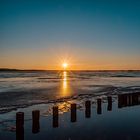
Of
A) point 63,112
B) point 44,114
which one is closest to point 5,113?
point 44,114

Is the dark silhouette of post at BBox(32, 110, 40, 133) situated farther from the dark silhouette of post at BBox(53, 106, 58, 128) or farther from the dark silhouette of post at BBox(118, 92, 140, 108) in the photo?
the dark silhouette of post at BBox(118, 92, 140, 108)

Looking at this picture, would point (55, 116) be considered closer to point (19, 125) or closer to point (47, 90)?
point (19, 125)

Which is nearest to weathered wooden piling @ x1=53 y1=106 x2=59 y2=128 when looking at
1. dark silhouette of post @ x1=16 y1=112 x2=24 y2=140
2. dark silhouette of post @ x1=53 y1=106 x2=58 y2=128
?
dark silhouette of post @ x1=53 y1=106 x2=58 y2=128

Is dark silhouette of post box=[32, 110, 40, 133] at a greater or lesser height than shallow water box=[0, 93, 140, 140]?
greater

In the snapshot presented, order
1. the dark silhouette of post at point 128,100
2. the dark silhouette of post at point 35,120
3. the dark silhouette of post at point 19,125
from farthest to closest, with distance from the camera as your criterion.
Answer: the dark silhouette of post at point 128,100 < the dark silhouette of post at point 35,120 < the dark silhouette of post at point 19,125

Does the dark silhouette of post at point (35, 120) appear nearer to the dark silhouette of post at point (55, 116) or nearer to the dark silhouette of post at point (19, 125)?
the dark silhouette of post at point (19, 125)

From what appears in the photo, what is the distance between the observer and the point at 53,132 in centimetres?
1163

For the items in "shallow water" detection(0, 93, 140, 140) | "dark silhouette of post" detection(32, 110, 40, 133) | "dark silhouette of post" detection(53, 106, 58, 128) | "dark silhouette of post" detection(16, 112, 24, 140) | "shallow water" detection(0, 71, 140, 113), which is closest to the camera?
"dark silhouette of post" detection(16, 112, 24, 140)

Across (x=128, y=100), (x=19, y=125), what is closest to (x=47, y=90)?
(x=128, y=100)

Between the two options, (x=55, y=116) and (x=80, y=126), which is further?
(x=80, y=126)

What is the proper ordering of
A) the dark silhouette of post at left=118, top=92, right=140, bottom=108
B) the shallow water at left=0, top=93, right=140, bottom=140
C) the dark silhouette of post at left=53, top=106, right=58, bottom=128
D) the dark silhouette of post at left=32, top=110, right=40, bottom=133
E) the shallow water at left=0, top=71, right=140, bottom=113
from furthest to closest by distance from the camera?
1. the shallow water at left=0, top=71, right=140, bottom=113
2. the dark silhouette of post at left=118, top=92, right=140, bottom=108
3. the dark silhouette of post at left=53, top=106, right=58, bottom=128
4. the dark silhouette of post at left=32, top=110, right=40, bottom=133
5. the shallow water at left=0, top=93, right=140, bottom=140

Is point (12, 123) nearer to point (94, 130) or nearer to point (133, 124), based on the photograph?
point (94, 130)

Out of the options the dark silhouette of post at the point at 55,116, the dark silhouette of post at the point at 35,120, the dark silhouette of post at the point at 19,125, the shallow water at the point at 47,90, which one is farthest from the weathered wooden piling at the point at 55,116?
the shallow water at the point at 47,90

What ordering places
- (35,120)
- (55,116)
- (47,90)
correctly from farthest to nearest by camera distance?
(47,90) → (55,116) → (35,120)
